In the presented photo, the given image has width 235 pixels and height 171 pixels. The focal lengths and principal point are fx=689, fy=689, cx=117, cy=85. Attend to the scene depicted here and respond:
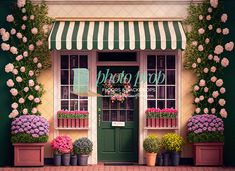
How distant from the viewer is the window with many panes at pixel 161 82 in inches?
829

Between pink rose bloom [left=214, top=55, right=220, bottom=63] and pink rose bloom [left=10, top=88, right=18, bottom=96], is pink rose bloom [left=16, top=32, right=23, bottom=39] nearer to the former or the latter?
pink rose bloom [left=10, top=88, right=18, bottom=96]

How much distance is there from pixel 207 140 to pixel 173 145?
1.01m

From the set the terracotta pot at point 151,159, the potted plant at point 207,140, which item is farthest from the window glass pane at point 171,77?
the terracotta pot at point 151,159

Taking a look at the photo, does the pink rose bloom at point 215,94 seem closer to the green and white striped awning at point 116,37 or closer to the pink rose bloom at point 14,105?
the green and white striped awning at point 116,37

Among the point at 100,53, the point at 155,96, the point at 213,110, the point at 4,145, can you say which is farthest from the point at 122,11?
the point at 4,145

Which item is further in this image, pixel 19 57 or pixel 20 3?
pixel 19 57

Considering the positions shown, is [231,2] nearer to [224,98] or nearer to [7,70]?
[224,98]

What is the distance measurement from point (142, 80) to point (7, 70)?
4.08m

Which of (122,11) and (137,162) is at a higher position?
(122,11)

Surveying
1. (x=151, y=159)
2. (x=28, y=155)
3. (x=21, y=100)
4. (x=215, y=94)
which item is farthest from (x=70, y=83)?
(x=215, y=94)

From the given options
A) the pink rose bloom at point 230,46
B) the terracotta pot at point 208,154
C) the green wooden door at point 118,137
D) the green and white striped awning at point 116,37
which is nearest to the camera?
the green and white striped awning at point 116,37

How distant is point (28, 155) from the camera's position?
66.5 feet

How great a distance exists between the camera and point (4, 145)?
20.8m

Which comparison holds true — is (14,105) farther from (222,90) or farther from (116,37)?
(222,90)
